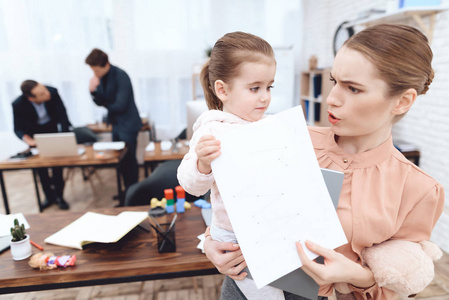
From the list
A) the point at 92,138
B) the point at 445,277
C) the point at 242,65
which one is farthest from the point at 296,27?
the point at 242,65

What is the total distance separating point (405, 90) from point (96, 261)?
4.15 feet

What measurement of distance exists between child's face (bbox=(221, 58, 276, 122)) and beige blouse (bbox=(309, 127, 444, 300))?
304mm

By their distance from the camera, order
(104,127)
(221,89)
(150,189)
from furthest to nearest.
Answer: (104,127)
(150,189)
(221,89)

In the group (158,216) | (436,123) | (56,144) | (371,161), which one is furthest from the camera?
(56,144)

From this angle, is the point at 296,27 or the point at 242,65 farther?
the point at 296,27

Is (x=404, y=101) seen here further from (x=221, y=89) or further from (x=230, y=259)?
(x=230, y=259)

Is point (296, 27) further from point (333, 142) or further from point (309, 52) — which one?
point (333, 142)

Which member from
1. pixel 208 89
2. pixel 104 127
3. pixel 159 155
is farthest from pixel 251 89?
pixel 104 127

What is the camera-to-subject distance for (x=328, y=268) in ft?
2.30

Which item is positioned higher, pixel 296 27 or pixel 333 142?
pixel 296 27

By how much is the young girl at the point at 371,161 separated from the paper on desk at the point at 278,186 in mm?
47

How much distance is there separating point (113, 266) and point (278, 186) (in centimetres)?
86

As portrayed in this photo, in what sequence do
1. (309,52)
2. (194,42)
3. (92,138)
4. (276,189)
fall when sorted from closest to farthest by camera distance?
(276,189), (92,138), (194,42), (309,52)

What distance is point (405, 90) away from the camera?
743 mm
